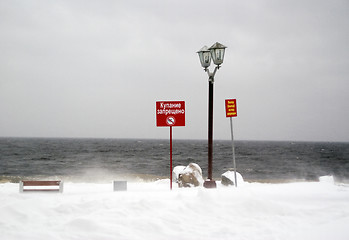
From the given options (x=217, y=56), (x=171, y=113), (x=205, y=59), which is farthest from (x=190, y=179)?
(x=217, y=56)

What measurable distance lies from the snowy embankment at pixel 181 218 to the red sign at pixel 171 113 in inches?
142

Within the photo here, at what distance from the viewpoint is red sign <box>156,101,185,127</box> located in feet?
38.6

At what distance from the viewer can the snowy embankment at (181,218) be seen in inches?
242

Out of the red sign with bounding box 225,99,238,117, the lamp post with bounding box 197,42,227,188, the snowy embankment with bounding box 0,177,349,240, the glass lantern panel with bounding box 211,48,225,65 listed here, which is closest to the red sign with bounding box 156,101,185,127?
the lamp post with bounding box 197,42,227,188

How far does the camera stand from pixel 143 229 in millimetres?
6406

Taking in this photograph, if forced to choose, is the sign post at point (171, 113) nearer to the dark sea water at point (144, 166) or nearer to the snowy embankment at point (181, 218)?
the snowy embankment at point (181, 218)

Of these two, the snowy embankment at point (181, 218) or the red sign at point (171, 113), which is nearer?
the snowy embankment at point (181, 218)

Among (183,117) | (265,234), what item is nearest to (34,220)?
(265,234)

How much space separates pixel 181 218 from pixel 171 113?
208 inches

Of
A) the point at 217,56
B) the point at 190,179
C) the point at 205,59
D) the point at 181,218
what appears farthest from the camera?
the point at 190,179

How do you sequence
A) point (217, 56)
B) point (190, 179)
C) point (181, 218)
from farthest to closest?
point (190, 179)
point (217, 56)
point (181, 218)

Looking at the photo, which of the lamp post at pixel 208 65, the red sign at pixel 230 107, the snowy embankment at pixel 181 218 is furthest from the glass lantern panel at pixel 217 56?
the snowy embankment at pixel 181 218

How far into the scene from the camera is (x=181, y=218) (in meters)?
7.11

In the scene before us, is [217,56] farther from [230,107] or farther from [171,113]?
[171,113]
